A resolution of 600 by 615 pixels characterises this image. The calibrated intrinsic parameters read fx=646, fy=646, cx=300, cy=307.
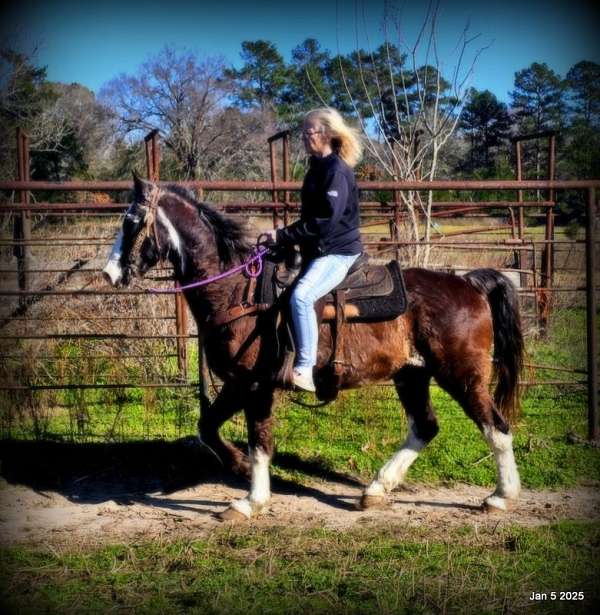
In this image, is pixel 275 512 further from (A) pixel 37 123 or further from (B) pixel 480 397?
(A) pixel 37 123

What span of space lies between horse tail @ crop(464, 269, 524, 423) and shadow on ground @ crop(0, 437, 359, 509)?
1453 millimetres

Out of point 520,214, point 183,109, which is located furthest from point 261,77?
point 520,214

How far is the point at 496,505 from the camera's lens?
4.77 meters

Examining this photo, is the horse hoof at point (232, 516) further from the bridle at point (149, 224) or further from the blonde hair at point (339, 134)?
the blonde hair at point (339, 134)

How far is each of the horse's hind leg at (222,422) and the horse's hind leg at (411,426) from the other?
1064 mm

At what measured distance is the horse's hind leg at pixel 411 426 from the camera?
5.05 metres

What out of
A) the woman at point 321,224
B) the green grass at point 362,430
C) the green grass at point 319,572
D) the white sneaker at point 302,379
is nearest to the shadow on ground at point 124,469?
the green grass at point 362,430

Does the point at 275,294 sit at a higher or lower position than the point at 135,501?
higher

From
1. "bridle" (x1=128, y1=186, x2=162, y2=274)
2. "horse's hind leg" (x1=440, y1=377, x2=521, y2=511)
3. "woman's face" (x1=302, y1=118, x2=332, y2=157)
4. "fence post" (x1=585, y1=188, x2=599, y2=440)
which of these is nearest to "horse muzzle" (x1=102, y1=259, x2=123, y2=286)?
"bridle" (x1=128, y1=186, x2=162, y2=274)

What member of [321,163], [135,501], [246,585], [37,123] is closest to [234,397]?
[135,501]

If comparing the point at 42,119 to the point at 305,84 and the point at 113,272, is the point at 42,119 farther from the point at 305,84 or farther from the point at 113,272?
the point at 113,272

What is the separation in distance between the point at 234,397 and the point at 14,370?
318cm

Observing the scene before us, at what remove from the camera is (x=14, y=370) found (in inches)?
268

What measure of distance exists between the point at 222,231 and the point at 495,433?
252 cm
